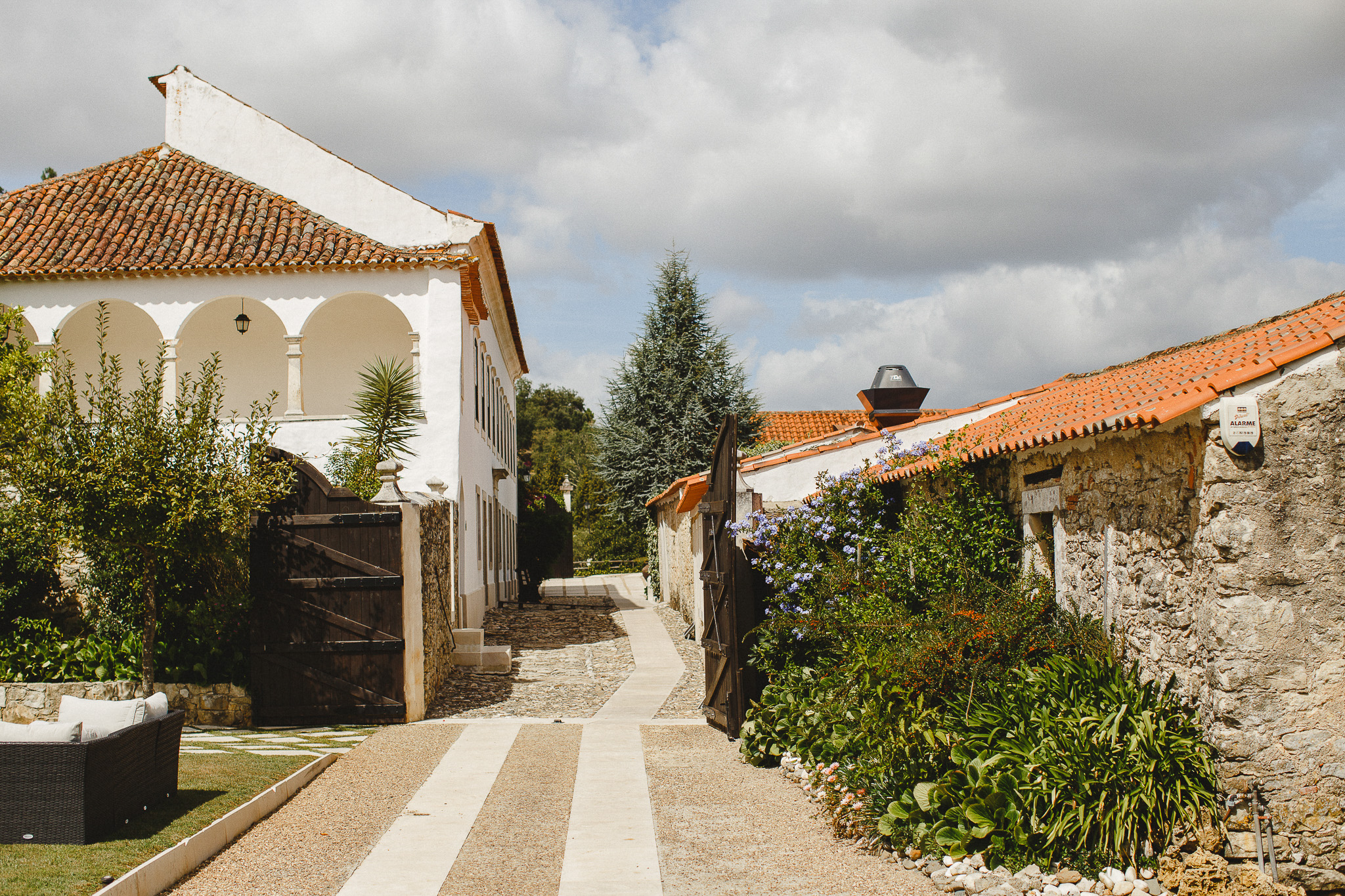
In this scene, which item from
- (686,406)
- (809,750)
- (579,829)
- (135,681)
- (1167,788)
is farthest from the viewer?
(686,406)

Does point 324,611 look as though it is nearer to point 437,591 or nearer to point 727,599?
point 437,591

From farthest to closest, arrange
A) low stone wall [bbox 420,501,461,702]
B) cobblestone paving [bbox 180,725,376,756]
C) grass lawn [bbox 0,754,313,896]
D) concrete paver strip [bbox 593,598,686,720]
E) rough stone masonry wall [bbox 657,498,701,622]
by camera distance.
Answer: rough stone masonry wall [bbox 657,498,701,622] < low stone wall [bbox 420,501,461,702] < concrete paver strip [bbox 593,598,686,720] < cobblestone paving [bbox 180,725,376,756] < grass lawn [bbox 0,754,313,896]

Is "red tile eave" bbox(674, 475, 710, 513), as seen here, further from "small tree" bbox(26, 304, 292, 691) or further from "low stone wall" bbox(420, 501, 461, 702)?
"small tree" bbox(26, 304, 292, 691)

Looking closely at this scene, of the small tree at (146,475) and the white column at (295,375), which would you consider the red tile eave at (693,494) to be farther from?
the small tree at (146,475)

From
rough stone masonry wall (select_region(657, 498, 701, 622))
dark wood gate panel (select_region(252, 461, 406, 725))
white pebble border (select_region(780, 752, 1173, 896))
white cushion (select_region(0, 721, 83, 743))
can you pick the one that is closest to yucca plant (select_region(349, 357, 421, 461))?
dark wood gate panel (select_region(252, 461, 406, 725))

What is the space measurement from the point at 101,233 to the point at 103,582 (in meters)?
9.09

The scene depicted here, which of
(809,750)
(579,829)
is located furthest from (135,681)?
(809,750)

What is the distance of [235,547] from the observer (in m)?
10.9

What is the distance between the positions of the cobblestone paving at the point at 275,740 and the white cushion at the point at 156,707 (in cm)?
217

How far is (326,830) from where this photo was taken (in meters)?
6.78

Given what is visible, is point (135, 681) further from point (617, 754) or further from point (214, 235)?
point (214, 235)

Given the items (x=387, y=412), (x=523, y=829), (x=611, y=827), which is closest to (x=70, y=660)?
(x=387, y=412)

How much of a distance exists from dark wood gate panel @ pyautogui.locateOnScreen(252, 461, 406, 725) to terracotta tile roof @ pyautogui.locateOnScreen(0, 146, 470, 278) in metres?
7.19

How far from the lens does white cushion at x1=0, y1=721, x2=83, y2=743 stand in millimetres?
5812
